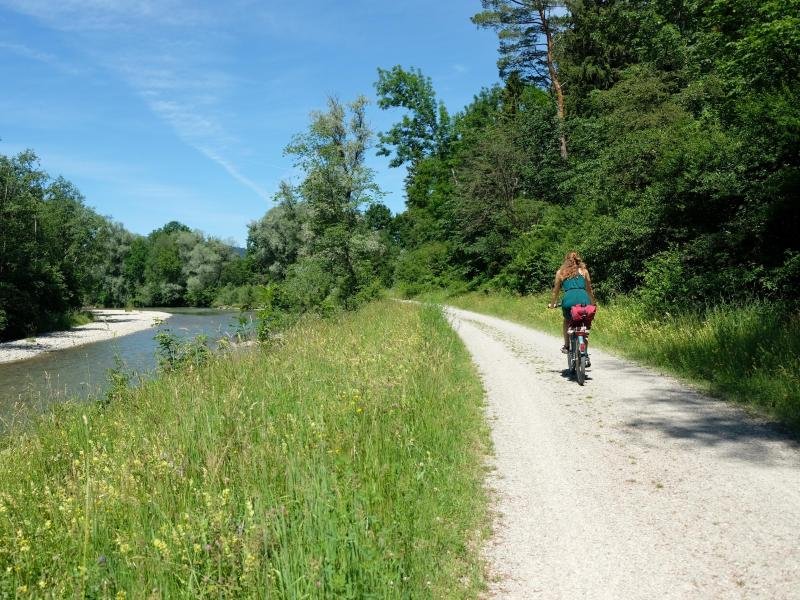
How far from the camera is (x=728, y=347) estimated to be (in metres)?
8.60

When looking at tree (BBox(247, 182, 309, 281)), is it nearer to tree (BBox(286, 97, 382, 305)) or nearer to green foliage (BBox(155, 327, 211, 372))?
tree (BBox(286, 97, 382, 305))

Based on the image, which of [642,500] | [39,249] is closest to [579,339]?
[642,500]

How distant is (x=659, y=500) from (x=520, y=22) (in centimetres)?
3540

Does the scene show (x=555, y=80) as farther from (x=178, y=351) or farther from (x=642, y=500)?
(x=642, y=500)

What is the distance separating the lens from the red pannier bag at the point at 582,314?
8906 mm

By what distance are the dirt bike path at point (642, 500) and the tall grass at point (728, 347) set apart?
476 mm

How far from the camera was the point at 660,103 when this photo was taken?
976 inches

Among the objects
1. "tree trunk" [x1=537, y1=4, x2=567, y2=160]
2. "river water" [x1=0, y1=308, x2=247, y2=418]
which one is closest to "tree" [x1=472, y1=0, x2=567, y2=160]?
"tree trunk" [x1=537, y1=4, x2=567, y2=160]

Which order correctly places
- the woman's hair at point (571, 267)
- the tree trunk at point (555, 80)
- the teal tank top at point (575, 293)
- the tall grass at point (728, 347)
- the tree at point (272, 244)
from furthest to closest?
1. the tree at point (272, 244)
2. the tree trunk at point (555, 80)
3. the woman's hair at point (571, 267)
4. the teal tank top at point (575, 293)
5. the tall grass at point (728, 347)

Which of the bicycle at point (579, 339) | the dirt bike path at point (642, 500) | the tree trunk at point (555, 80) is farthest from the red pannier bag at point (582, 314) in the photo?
the tree trunk at point (555, 80)

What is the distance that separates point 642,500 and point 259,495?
9.38ft

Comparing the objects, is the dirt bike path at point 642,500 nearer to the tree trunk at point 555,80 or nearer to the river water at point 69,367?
the river water at point 69,367

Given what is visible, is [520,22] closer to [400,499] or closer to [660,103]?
[660,103]

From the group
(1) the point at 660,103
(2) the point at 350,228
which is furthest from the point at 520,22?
(2) the point at 350,228
